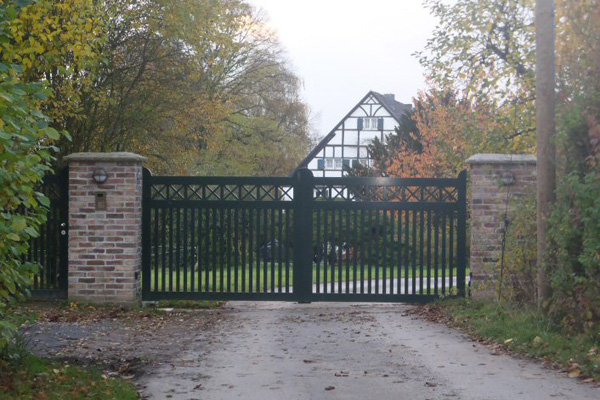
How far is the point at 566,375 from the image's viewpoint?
6836 millimetres

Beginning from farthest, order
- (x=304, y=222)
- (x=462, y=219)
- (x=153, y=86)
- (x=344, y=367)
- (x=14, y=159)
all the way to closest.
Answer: (x=153, y=86)
(x=304, y=222)
(x=462, y=219)
(x=344, y=367)
(x=14, y=159)

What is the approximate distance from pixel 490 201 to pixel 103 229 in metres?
5.45

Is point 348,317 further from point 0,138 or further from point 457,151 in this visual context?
point 457,151

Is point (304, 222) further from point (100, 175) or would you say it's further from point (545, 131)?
point (545, 131)

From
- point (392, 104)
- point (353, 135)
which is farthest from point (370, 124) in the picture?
point (392, 104)

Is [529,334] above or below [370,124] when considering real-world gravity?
below

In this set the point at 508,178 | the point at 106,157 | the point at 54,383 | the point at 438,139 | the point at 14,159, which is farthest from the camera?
Result: the point at 438,139

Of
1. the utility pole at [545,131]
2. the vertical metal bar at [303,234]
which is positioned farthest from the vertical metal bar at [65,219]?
the utility pole at [545,131]

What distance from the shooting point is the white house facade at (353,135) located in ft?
153

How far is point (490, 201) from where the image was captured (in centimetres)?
1147

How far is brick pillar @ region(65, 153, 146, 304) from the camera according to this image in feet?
38.1

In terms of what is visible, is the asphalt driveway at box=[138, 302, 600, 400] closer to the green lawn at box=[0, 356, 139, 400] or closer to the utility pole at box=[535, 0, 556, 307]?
the green lawn at box=[0, 356, 139, 400]

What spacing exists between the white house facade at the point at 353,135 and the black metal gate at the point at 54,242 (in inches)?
1379

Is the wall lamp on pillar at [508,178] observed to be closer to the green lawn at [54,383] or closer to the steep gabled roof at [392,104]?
the green lawn at [54,383]
